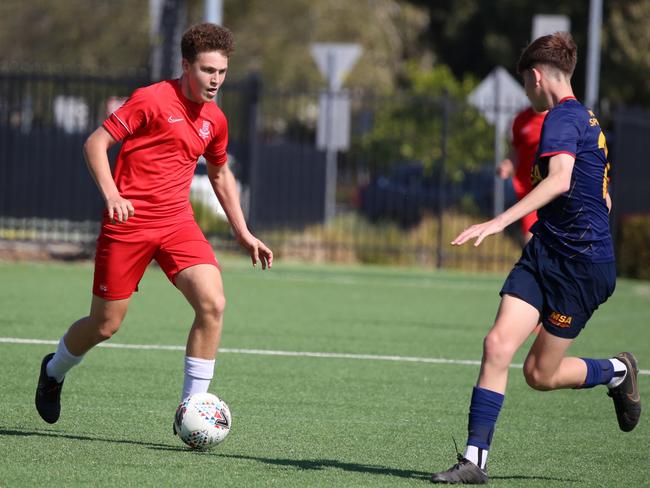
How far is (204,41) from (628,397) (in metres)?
2.88

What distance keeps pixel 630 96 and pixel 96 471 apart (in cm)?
3842

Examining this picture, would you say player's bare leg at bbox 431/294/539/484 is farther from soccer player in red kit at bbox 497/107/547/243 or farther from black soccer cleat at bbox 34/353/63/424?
soccer player in red kit at bbox 497/107/547/243

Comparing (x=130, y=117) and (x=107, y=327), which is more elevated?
(x=130, y=117)

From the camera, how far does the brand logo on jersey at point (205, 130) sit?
21.5 ft

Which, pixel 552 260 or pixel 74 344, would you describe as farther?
pixel 74 344

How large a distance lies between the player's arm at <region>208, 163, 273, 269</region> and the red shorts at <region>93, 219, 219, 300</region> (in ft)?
1.24

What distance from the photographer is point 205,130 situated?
6.59 metres

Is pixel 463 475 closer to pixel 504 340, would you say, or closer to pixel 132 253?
pixel 504 340

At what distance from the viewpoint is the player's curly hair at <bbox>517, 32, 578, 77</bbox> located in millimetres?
5699

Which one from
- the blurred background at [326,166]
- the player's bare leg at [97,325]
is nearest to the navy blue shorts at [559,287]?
the player's bare leg at [97,325]

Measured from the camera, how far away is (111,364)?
8.97 metres

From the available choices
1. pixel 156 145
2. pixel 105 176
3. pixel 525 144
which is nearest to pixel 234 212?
pixel 156 145

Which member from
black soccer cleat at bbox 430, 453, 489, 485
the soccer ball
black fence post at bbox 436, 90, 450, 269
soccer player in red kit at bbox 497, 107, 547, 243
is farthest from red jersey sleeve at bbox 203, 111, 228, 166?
black fence post at bbox 436, 90, 450, 269

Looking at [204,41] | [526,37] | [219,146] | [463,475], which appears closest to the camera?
[463,475]
